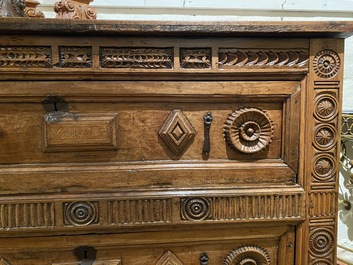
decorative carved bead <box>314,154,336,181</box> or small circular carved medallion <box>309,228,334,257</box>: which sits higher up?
decorative carved bead <box>314,154,336,181</box>

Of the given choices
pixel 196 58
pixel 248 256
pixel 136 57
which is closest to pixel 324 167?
pixel 248 256

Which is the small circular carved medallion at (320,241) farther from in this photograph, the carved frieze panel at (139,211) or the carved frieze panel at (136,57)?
the carved frieze panel at (136,57)

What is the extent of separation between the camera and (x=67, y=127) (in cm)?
61

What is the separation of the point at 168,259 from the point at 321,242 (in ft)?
1.20

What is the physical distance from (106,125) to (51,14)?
77 centimetres

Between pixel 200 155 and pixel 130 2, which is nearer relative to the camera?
pixel 200 155

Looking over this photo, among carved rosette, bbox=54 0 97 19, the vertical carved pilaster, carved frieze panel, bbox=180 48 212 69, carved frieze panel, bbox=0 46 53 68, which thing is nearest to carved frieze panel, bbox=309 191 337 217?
the vertical carved pilaster

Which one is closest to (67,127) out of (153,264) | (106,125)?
(106,125)

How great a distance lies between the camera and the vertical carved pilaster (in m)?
0.63

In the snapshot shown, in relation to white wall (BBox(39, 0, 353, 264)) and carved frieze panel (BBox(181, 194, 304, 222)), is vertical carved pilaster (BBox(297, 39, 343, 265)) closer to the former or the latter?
carved frieze panel (BBox(181, 194, 304, 222))

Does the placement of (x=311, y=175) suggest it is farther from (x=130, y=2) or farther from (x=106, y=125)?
(x=130, y=2)

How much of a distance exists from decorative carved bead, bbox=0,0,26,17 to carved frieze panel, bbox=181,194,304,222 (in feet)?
2.01

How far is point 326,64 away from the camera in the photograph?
2.07 ft

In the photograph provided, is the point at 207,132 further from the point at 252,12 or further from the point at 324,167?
the point at 252,12
